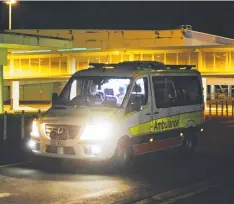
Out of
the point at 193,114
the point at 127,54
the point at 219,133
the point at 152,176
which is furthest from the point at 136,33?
the point at 152,176

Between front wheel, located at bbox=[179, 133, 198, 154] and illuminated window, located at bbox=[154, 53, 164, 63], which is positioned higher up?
illuminated window, located at bbox=[154, 53, 164, 63]

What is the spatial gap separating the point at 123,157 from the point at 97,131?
37.8 inches

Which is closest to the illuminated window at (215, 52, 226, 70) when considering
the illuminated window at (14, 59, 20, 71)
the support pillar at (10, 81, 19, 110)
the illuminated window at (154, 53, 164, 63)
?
the illuminated window at (154, 53, 164, 63)

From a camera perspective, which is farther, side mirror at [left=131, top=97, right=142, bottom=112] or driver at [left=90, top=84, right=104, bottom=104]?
driver at [left=90, top=84, right=104, bottom=104]

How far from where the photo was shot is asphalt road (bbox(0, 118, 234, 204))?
31.2ft

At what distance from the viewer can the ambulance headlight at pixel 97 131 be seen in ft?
39.7

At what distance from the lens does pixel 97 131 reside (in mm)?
12117

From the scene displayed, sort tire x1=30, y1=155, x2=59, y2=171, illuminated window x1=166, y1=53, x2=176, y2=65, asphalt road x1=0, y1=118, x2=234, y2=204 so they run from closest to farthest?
asphalt road x1=0, y1=118, x2=234, y2=204 < tire x1=30, y1=155, x2=59, y2=171 < illuminated window x1=166, y1=53, x2=176, y2=65

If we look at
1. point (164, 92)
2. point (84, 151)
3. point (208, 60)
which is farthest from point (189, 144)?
point (208, 60)

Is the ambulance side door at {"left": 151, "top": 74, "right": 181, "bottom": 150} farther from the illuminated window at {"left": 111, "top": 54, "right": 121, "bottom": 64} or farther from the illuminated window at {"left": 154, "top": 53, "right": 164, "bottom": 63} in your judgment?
the illuminated window at {"left": 111, "top": 54, "right": 121, "bottom": 64}

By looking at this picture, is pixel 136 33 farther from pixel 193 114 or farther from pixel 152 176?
pixel 152 176

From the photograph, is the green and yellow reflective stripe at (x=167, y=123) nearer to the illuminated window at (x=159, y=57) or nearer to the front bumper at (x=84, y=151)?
the front bumper at (x=84, y=151)

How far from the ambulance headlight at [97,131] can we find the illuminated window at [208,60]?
34.6 metres

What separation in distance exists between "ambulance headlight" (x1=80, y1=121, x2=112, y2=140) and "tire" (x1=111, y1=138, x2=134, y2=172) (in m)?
0.52
